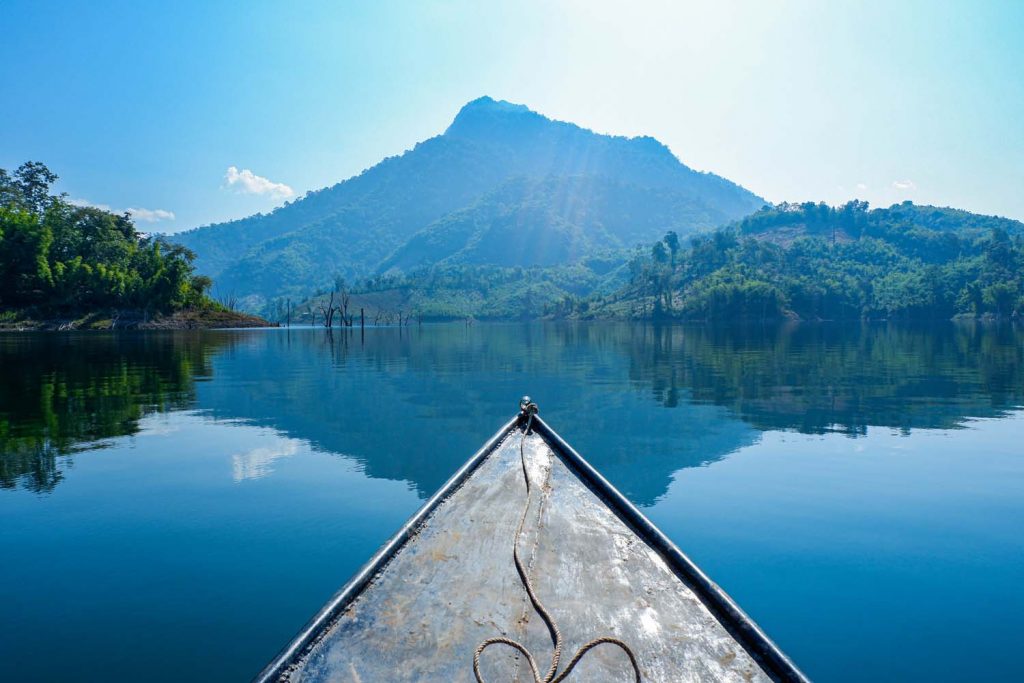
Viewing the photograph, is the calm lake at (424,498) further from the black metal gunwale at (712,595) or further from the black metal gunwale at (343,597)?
the black metal gunwale at (712,595)

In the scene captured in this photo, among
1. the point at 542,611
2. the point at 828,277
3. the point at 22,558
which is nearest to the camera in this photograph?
the point at 542,611

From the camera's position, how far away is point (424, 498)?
10359 mm

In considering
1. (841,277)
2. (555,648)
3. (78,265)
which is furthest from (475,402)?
(841,277)

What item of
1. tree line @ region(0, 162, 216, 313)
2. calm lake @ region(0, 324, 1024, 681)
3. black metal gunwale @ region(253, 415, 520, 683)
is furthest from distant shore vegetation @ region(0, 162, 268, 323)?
black metal gunwale @ region(253, 415, 520, 683)

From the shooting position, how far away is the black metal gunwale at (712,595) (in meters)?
3.27

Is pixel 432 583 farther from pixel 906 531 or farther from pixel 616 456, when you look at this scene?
pixel 616 456

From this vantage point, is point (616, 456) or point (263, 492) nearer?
point (263, 492)

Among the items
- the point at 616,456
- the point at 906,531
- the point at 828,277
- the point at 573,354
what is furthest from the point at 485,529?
the point at 828,277

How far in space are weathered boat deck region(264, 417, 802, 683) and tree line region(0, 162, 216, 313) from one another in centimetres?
8923

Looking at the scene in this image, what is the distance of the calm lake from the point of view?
5.84 metres

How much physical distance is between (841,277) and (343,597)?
161096 mm

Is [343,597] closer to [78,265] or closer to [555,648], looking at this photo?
[555,648]

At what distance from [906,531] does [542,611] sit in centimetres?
763

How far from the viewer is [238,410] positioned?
18875 millimetres
